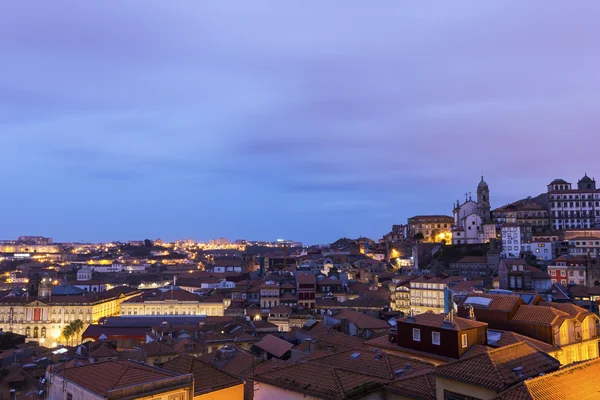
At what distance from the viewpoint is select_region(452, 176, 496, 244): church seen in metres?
99.8

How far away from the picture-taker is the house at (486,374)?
13.8 m

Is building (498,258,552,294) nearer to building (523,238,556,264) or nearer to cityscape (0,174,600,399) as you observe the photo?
cityscape (0,174,600,399)

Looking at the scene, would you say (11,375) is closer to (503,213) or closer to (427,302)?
(427,302)

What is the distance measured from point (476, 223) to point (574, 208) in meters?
21.0

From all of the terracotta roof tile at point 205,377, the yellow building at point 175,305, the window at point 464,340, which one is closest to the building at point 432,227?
the yellow building at point 175,305

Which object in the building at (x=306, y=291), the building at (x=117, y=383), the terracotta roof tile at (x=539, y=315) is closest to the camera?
the building at (x=117, y=383)

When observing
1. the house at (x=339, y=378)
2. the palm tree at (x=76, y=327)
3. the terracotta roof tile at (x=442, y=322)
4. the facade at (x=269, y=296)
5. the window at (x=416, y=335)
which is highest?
the terracotta roof tile at (x=442, y=322)

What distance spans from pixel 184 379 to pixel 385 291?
194ft

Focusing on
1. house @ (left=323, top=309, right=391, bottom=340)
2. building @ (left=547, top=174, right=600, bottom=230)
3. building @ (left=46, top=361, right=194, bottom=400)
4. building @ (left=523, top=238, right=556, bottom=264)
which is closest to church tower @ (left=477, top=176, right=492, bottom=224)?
building @ (left=547, top=174, right=600, bottom=230)

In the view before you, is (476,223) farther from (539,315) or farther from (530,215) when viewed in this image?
(539,315)

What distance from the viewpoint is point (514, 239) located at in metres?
Answer: 89.7

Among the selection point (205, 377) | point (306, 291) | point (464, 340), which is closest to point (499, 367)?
point (464, 340)

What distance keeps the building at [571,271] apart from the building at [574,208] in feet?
106

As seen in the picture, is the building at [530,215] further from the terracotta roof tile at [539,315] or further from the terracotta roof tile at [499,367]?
the terracotta roof tile at [499,367]
